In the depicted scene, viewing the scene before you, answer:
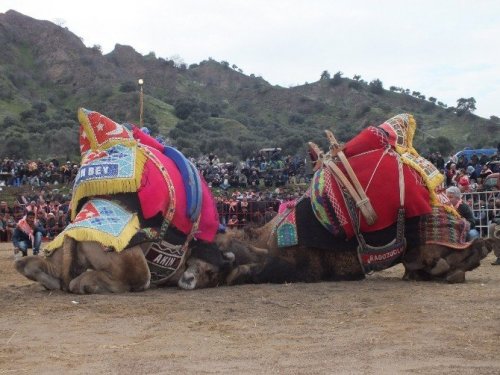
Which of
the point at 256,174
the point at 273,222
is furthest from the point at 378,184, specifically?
the point at 256,174

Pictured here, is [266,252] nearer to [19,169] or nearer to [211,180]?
[211,180]

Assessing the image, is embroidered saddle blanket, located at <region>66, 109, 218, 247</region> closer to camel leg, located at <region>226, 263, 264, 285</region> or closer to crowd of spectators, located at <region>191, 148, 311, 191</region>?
camel leg, located at <region>226, 263, 264, 285</region>

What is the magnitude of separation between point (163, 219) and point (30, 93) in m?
67.0

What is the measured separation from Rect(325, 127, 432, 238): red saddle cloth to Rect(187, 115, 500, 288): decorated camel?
10 millimetres

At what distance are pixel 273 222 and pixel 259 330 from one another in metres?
3.11

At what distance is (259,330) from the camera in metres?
4.99

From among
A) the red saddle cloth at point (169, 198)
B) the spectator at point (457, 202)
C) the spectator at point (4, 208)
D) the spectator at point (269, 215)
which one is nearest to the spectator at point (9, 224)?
the spectator at point (4, 208)

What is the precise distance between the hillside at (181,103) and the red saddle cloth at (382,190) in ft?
125

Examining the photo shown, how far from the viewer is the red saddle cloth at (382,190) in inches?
293

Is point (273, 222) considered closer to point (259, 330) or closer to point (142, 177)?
point (142, 177)

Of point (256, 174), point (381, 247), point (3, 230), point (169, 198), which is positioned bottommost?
point (3, 230)

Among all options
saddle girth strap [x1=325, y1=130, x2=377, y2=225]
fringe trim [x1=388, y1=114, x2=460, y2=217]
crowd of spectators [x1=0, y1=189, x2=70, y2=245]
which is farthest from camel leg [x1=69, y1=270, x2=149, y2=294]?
crowd of spectators [x1=0, y1=189, x2=70, y2=245]

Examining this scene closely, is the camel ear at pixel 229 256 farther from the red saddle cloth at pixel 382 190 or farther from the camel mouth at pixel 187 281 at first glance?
the red saddle cloth at pixel 382 190

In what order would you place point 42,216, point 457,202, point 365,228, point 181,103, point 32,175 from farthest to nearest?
point 181,103 → point 32,175 → point 42,216 → point 457,202 → point 365,228
